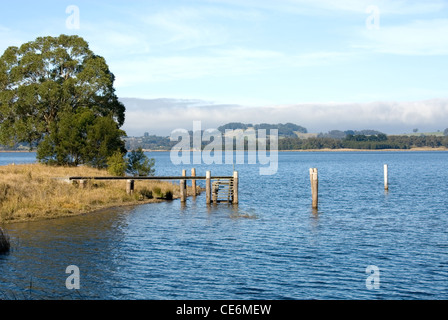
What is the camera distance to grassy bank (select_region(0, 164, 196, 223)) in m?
31.4

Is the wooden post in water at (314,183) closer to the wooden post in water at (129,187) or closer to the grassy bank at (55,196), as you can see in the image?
the grassy bank at (55,196)

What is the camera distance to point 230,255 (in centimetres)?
2222

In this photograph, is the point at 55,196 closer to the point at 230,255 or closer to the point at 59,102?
the point at 230,255

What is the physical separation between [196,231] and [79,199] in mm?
12041

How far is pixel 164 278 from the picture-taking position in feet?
60.1

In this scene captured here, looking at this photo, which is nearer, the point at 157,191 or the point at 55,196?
the point at 55,196

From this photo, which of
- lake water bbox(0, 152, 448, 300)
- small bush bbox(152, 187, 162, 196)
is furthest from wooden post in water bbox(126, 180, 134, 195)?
lake water bbox(0, 152, 448, 300)

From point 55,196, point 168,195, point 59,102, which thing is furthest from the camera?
point 59,102

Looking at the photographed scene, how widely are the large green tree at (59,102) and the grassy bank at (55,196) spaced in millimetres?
8473

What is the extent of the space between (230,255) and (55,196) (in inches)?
716

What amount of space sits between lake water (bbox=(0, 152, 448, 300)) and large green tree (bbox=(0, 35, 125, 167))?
780 inches

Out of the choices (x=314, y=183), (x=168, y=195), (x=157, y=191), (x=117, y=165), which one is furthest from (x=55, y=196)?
(x=314, y=183)
